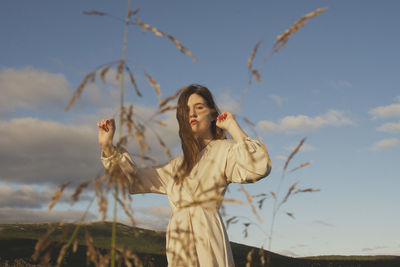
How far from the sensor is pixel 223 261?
346cm

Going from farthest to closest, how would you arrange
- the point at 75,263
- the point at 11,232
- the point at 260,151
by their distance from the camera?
the point at 11,232, the point at 75,263, the point at 260,151

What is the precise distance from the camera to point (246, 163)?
11.5ft

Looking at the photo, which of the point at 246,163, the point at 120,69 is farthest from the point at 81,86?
the point at 246,163

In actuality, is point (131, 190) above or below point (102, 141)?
below

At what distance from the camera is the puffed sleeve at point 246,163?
3350mm

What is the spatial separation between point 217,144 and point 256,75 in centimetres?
245

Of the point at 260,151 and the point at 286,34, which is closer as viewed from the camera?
the point at 286,34

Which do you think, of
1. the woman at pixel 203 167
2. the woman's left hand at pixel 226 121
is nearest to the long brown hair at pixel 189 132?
the woman at pixel 203 167

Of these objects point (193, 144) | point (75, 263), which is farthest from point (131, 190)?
point (75, 263)

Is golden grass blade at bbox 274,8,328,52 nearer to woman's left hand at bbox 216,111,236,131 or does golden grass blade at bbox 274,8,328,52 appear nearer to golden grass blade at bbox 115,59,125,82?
golden grass blade at bbox 115,59,125,82

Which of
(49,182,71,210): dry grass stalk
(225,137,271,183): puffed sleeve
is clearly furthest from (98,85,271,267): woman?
(49,182,71,210): dry grass stalk

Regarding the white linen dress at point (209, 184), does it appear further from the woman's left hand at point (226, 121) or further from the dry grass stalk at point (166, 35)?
the dry grass stalk at point (166, 35)

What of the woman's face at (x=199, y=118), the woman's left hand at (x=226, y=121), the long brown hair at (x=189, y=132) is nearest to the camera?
the woman's left hand at (x=226, y=121)

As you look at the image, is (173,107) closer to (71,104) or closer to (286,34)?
(71,104)
